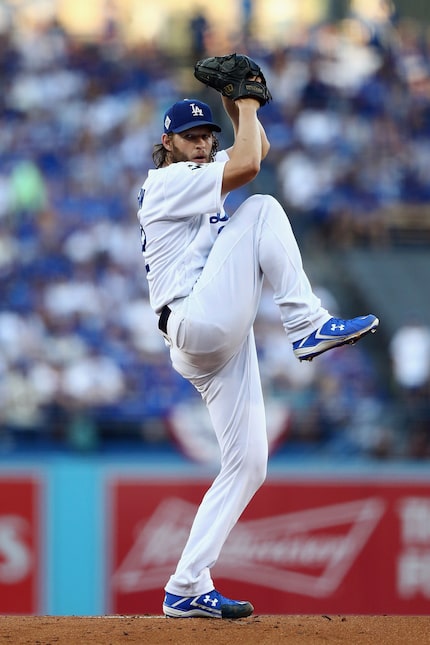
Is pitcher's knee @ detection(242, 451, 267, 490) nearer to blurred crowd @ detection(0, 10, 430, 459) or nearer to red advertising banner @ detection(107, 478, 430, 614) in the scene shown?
red advertising banner @ detection(107, 478, 430, 614)

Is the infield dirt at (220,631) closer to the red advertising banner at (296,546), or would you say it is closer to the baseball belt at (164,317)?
the baseball belt at (164,317)

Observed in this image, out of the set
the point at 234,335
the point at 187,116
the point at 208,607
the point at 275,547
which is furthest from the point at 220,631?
the point at 275,547

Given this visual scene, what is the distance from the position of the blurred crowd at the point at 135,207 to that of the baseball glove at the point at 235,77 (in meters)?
4.93

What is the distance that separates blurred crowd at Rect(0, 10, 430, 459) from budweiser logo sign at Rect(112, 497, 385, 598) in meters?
0.81

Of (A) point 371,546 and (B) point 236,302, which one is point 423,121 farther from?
(B) point 236,302

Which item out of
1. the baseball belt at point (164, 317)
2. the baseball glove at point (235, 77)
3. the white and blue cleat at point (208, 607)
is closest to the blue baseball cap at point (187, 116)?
the baseball glove at point (235, 77)

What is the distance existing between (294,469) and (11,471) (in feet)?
6.70

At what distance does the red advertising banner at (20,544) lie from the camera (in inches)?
342

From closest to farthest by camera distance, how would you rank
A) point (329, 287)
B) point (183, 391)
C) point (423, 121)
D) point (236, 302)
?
point (236, 302) → point (183, 391) → point (329, 287) → point (423, 121)

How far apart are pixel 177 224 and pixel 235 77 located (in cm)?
62

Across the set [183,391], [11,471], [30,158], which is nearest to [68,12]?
[30,158]

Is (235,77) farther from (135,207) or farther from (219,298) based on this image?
(135,207)

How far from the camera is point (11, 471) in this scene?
8.71 m

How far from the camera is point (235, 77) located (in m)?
4.75
